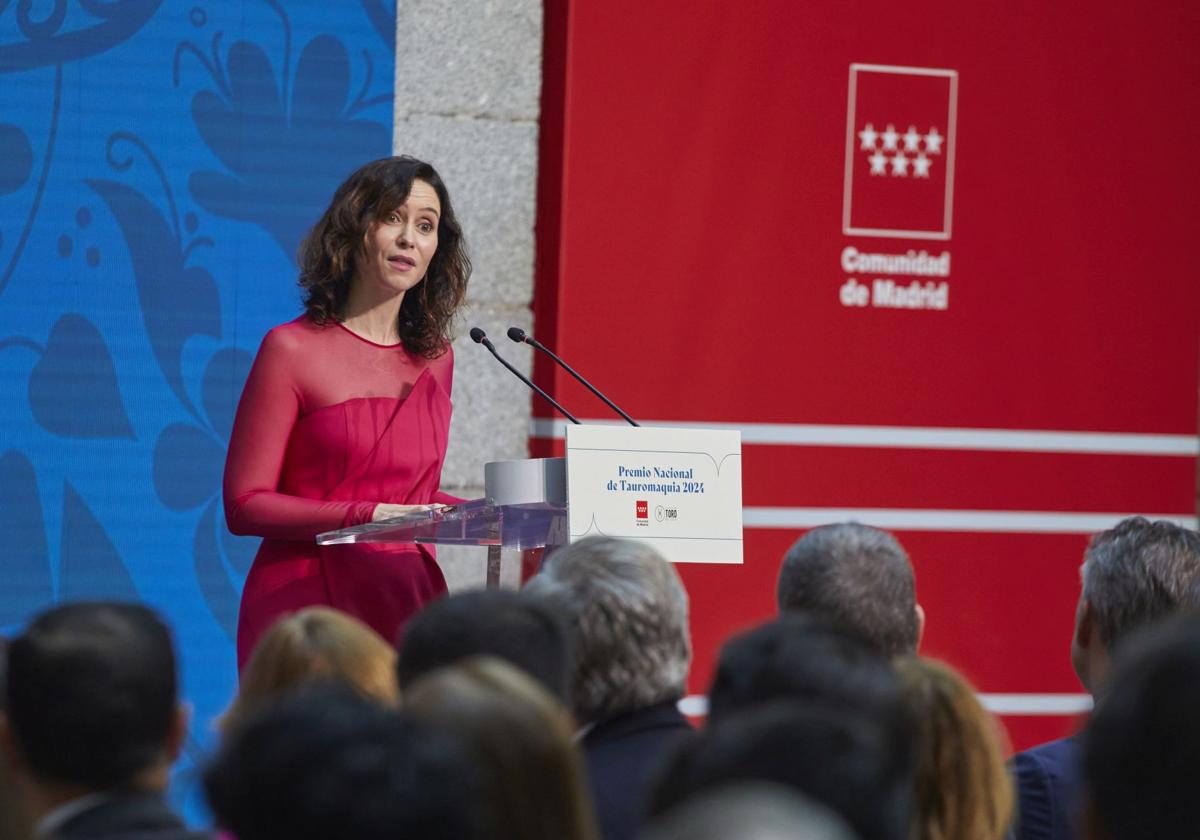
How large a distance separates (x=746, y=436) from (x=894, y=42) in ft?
4.58

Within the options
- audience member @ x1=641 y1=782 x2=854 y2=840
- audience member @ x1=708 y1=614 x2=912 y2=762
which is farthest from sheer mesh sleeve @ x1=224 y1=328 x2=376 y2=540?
audience member @ x1=641 y1=782 x2=854 y2=840

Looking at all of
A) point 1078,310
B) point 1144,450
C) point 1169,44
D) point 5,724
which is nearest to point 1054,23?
point 1169,44

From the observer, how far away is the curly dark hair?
137 inches

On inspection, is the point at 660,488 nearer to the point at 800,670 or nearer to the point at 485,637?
the point at 485,637

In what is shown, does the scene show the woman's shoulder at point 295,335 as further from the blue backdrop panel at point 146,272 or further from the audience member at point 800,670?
the audience member at point 800,670

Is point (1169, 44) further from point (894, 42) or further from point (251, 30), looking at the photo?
point (251, 30)

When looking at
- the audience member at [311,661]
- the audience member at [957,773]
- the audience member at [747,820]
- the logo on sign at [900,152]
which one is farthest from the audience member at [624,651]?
the logo on sign at [900,152]

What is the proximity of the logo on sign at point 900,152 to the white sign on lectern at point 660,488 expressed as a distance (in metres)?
2.29

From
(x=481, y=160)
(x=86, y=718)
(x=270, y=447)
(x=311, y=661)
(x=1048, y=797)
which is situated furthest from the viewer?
(x=481, y=160)

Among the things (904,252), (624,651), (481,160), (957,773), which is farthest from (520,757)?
(904,252)

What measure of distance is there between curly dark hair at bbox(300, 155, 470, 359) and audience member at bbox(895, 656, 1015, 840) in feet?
6.52

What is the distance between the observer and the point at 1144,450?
5.58 m

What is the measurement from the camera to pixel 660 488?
315 centimetres

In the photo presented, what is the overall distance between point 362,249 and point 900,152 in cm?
248
